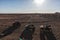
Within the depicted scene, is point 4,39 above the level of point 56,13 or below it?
below

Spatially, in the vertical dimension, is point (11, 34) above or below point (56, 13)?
below

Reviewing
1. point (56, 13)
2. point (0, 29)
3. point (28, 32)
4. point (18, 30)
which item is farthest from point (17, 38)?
point (56, 13)

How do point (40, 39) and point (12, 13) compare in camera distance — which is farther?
point (12, 13)

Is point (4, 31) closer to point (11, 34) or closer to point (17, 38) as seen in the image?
point (11, 34)

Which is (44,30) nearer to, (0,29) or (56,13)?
(0,29)

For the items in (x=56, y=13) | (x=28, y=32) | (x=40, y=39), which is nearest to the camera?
(x=40, y=39)

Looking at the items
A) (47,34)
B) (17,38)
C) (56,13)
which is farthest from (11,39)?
(56,13)

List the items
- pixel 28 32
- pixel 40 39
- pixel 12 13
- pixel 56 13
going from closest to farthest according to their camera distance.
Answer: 1. pixel 40 39
2. pixel 28 32
3. pixel 56 13
4. pixel 12 13

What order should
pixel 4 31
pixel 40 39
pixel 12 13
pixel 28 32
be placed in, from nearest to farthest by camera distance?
pixel 40 39, pixel 28 32, pixel 4 31, pixel 12 13

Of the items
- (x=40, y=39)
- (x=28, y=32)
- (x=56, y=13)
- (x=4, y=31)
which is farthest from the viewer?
(x=56, y=13)
